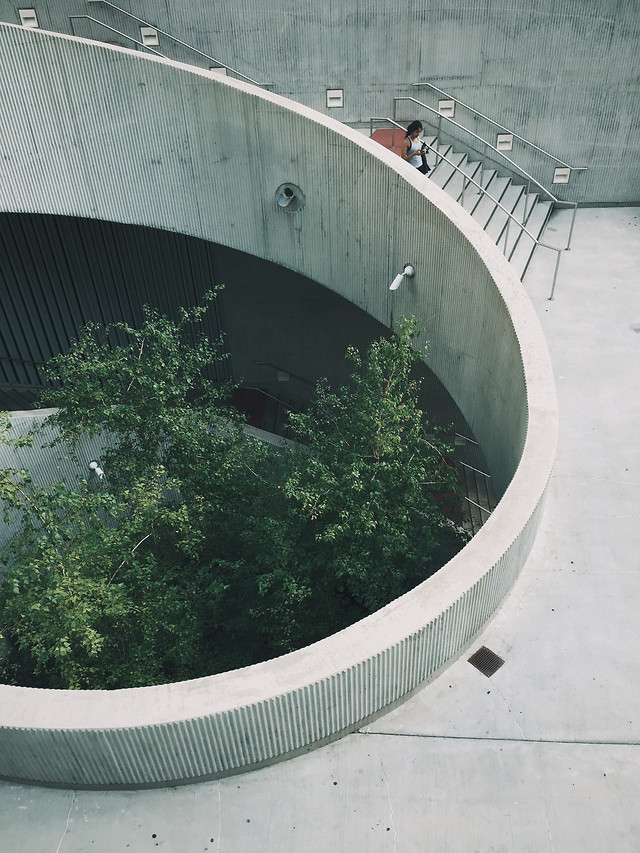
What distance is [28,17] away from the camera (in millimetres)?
13867

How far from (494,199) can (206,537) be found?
6700 mm

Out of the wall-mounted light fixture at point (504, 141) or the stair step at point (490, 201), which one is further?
the wall-mounted light fixture at point (504, 141)

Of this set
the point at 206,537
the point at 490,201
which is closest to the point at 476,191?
the point at 490,201

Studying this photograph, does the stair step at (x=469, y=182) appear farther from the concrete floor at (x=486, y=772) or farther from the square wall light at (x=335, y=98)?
the concrete floor at (x=486, y=772)

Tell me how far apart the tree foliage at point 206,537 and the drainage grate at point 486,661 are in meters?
1.35

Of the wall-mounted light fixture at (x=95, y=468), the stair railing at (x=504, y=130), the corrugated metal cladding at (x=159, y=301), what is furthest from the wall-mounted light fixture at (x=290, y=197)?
the wall-mounted light fixture at (x=95, y=468)

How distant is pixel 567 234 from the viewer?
1355 cm

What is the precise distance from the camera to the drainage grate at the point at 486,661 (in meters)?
7.29

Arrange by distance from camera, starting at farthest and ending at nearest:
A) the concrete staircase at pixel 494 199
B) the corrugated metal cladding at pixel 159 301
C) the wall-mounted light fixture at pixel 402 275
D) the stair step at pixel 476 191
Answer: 1. the corrugated metal cladding at pixel 159 301
2. the stair step at pixel 476 191
3. the concrete staircase at pixel 494 199
4. the wall-mounted light fixture at pixel 402 275

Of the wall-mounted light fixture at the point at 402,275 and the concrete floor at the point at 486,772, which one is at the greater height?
the wall-mounted light fixture at the point at 402,275

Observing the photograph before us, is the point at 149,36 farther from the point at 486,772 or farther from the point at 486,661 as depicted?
the point at 486,772

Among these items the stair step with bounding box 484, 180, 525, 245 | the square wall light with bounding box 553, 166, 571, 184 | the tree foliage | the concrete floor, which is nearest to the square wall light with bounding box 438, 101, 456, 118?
the stair step with bounding box 484, 180, 525, 245

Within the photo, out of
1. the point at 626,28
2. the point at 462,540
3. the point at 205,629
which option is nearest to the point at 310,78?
the point at 626,28

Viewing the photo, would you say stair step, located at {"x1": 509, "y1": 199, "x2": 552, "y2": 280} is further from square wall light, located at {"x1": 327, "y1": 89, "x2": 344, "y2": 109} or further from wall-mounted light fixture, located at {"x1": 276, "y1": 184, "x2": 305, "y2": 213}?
square wall light, located at {"x1": 327, "y1": 89, "x2": 344, "y2": 109}
